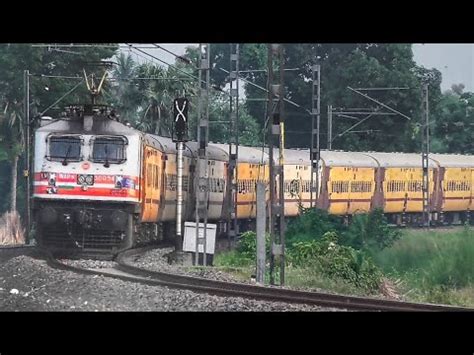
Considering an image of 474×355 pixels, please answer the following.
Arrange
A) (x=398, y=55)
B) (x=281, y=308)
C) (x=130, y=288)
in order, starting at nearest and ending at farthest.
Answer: (x=281, y=308) → (x=130, y=288) → (x=398, y=55)

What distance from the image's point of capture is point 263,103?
21406 millimetres

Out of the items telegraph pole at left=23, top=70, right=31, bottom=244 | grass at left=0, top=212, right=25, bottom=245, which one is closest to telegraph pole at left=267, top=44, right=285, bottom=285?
telegraph pole at left=23, top=70, right=31, bottom=244

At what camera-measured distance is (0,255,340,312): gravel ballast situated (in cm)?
A: 1127

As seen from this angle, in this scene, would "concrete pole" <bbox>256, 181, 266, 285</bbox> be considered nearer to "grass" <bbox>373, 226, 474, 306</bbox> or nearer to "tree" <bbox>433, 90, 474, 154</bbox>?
"grass" <bbox>373, 226, 474, 306</bbox>

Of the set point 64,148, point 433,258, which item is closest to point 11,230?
point 64,148

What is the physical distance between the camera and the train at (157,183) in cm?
1628

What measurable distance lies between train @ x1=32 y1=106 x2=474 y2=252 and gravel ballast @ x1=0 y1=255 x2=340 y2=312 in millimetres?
2947

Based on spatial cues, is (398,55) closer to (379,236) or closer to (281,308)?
(379,236)

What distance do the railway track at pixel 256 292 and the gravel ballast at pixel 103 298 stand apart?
0.20 metres

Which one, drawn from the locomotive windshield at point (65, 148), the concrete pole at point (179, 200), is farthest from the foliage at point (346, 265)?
the locomotive windshield at point (65, 148)

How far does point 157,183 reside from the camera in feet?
61.9
